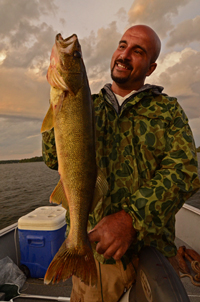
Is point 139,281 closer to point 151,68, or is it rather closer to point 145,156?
point 145,156

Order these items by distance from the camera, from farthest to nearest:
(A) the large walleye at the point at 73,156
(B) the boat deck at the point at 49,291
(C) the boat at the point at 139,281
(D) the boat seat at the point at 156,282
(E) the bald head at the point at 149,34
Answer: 1. (B) the boat deck at the point at 49,291
2. (E) the bald head at the point at 149,34
3. (A) the large walleye at the point at 73,156
4. (C) the boat at the point at 139,281
5. (D) the boat seat at the point at 156,282

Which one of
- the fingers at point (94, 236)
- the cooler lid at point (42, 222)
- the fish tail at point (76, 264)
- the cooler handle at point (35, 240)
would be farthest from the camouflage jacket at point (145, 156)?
the cooler handle at point (35, 240)

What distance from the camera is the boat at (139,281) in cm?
173

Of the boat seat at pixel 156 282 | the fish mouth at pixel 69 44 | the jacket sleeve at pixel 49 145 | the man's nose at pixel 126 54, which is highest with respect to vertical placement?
the man's nose at pixel 126 54

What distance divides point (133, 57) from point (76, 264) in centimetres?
248

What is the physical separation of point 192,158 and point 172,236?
3.16 ft

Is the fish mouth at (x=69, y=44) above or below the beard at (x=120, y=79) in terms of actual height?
above

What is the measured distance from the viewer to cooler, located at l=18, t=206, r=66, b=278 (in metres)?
4.46

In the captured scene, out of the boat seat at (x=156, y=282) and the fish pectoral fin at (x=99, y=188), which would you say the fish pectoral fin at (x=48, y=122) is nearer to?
the fish pectoral fin at (x=99, y=188)

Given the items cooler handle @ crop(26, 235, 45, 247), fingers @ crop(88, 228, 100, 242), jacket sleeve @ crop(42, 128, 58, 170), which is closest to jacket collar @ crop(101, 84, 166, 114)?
jacket sleeve @ crop(42, 128, 58, 170)

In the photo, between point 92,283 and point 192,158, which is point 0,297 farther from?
point 192,158

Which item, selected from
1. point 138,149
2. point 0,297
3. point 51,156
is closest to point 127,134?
point 138,149

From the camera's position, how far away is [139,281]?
1923 mm

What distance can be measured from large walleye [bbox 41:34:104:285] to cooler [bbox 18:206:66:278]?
108 inches
